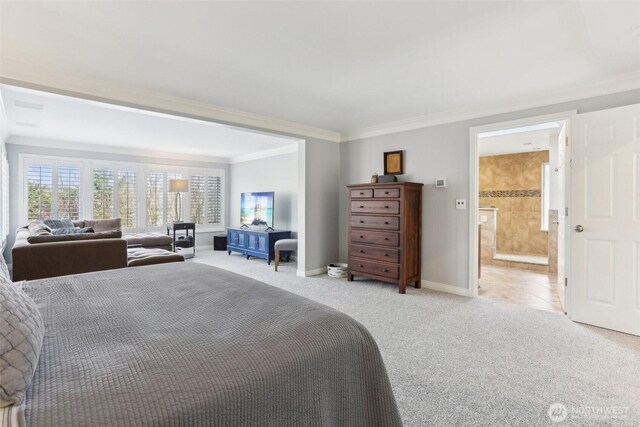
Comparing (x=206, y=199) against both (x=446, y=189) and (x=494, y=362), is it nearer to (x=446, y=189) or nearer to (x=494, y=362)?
(x=446, y=189)

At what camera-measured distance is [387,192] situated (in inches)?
171

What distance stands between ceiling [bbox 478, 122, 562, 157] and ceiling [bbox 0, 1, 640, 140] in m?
2.00

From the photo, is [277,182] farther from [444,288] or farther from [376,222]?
[444,288]

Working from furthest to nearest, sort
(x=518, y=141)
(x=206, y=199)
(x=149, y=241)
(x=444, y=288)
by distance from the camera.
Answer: (x=206, y=199) → (x=518, y=141) → (x=149, y=241) → (x=444, y=288)

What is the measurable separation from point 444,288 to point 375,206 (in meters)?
1.44

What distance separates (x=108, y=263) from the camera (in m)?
3.60

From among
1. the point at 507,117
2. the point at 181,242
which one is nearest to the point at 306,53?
the point at 507,117

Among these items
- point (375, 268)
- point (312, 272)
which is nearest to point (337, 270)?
point (312, 272)

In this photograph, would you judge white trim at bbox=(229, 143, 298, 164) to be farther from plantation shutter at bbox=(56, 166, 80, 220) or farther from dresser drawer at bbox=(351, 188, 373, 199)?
plantation shutter at bbox=(56, 166, 80, 220)

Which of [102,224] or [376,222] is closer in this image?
[376,222]

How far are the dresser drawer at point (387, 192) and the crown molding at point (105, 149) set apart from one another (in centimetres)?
541

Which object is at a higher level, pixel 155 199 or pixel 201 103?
pixel 201 103

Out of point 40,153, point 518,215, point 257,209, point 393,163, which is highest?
point 40,153

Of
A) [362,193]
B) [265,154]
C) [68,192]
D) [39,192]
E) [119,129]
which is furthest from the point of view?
[265,154]
